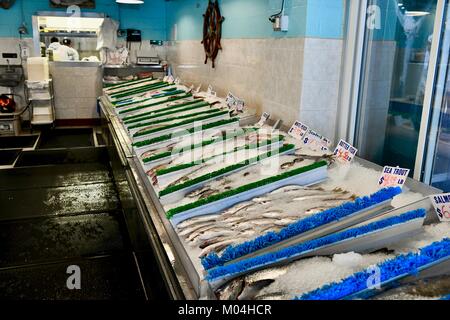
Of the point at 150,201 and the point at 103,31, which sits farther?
the point at 103,31

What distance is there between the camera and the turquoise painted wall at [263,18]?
3.24 m

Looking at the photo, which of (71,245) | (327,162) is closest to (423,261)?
(327,162)

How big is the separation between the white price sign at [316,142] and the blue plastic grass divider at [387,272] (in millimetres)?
1515

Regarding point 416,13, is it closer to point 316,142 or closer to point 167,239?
point 316,142

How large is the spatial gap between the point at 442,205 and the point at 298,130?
1.46m

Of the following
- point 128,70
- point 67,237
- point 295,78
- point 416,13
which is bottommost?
point 67,237

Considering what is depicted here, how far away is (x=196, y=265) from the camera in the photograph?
1.68 meters

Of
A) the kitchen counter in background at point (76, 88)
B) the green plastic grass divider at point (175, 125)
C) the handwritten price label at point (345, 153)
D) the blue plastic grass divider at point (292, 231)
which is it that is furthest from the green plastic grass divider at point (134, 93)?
the blue plastic grass divider at point (292, 231)

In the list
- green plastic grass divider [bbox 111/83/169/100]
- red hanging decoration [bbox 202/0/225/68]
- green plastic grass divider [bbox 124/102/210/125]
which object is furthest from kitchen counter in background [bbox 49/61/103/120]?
green plastic grass divider [bbox 124/102/210/125]

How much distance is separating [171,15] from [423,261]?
338 inches

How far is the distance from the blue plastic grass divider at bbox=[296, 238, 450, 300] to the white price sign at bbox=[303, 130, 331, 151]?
1515 mm

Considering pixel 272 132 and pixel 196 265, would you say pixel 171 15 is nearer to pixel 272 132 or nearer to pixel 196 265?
pixel 272 132

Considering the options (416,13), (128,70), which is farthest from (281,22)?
(128,70)

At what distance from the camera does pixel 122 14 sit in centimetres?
950
